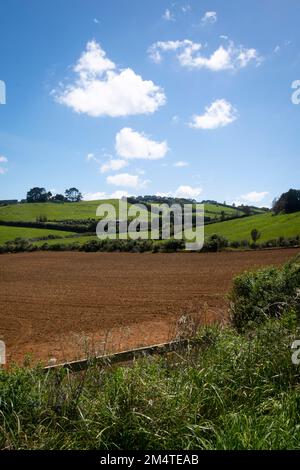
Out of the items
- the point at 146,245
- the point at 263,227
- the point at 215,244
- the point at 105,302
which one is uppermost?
the point at 263,227

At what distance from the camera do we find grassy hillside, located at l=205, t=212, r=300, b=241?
44.4 meters

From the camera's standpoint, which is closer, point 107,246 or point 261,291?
point 261,291

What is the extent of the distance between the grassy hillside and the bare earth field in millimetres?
12676

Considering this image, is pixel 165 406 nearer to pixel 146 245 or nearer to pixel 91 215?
pixel 146 245

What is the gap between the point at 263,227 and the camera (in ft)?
163

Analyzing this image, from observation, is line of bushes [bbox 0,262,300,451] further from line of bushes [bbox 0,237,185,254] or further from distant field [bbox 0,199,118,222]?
distant field [bbox 0,199,118,222]

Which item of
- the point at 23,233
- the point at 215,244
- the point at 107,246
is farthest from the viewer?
the point at 23,233

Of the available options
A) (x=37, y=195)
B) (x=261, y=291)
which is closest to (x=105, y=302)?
A: (x=261, y=291)

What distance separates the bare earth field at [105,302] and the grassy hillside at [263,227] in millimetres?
12676

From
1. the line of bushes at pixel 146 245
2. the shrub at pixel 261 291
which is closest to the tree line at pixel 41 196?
the line of bushes at pixel 146 245

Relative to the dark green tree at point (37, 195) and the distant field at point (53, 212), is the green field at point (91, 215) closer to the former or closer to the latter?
the distant field at point (53, 212)

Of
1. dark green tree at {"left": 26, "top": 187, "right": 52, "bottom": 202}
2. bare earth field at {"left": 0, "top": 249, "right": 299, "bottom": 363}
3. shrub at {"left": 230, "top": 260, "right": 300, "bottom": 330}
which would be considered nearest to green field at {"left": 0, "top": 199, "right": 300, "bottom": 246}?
bare earth field at {"left": 0, "top": 249, "right": 299, "bottom": 363}

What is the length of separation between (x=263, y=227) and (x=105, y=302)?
120 ft
